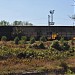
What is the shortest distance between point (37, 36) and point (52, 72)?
40.5m

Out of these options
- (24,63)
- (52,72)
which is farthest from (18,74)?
(24,63)

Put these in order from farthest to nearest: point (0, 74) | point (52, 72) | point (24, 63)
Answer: point (24, 63) < point (52, 72) < point (0, 74)

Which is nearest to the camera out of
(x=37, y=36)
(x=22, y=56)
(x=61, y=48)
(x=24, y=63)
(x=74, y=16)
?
(x=24, y=63)

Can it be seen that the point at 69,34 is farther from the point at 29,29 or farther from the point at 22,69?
the point at 22,69

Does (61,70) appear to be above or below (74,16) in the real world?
below

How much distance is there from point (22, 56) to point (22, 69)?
533 centimetres

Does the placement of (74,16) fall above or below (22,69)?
above

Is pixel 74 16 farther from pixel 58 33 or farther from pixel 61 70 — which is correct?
pixel 58 33

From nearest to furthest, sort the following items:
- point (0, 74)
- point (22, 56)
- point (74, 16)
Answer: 1. point (0, 74)
2. point (22, 56)
3. point (74, 16)

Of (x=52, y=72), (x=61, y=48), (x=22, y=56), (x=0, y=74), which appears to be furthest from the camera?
(x=61, y=48)

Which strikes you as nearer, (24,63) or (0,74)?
(0,74)

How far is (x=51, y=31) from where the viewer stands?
192 feet

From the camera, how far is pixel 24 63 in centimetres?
1866

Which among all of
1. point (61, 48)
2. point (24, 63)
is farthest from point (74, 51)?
point (24, 63)
